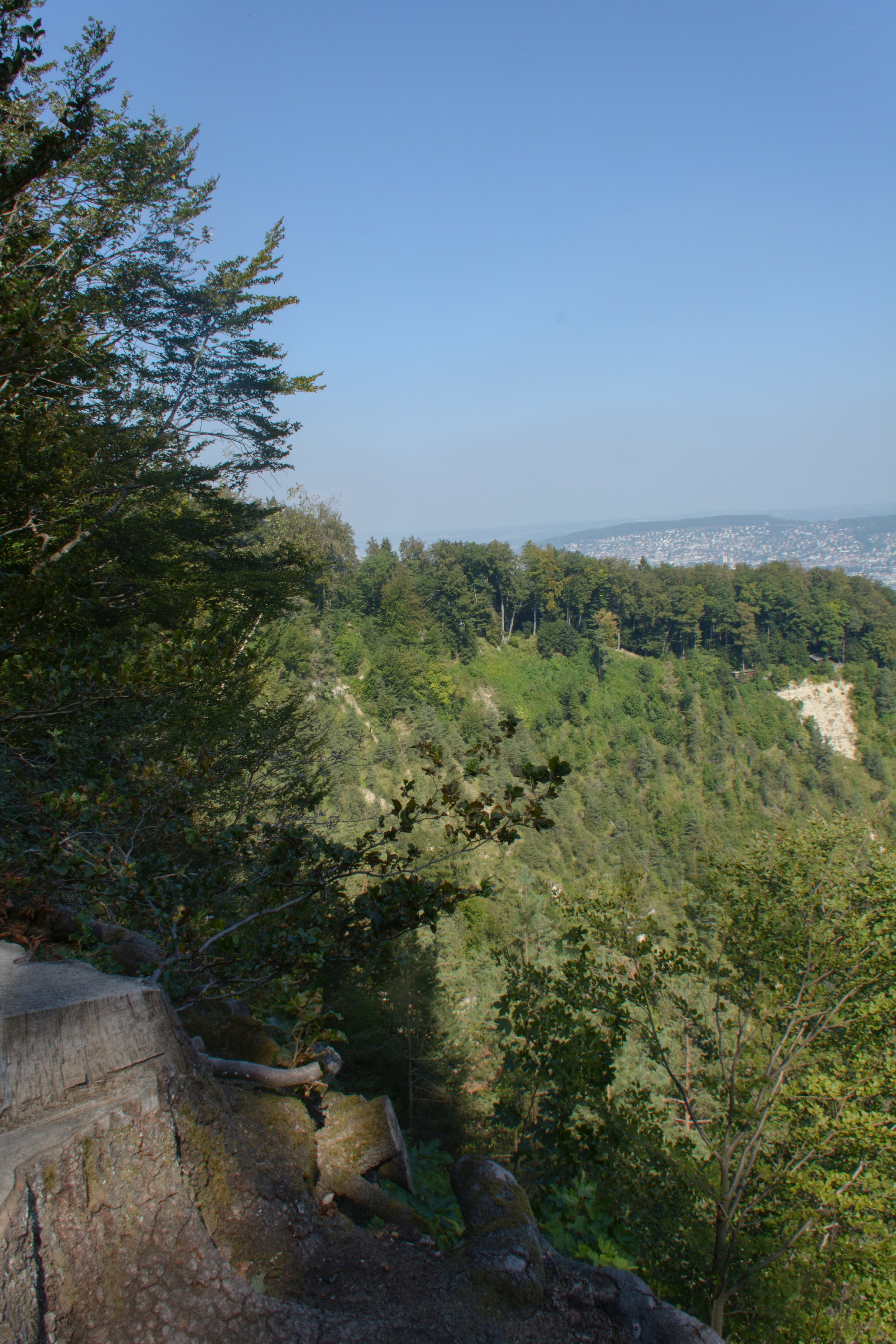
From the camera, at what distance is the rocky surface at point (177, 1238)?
1834 mm

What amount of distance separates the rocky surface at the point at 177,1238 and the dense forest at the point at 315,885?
51 centimetres

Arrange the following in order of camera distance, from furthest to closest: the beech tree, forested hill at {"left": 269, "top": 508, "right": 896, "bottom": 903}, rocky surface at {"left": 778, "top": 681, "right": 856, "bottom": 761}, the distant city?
1. the distant city
2. rocky surface at {"left": 778, "top": 681, "right": 856, "bottom": 761}
3. forested hill at {"left": 269, "top": 508, "right": 896, "bottom": 903}
4. the beech tree

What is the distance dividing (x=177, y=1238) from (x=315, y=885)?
1.29 metres

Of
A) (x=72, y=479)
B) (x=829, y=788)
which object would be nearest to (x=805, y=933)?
(x=72, y=479)

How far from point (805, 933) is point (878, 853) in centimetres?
129

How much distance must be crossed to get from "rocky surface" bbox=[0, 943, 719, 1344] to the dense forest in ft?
1.68

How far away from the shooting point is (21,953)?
2.40 metres

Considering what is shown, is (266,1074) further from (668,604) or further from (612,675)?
(668,604)

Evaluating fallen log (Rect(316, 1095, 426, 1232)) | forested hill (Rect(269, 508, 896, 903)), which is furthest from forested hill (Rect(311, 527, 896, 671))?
fallen log (Rect(316, 1095, 426, 1232))

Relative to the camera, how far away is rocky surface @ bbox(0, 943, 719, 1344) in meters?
1.83

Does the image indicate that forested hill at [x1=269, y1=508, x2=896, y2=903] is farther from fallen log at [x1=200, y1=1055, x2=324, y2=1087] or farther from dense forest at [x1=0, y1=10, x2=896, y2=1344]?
fallen log at [x1=200, y1=1055, x2=324, y2=1087]

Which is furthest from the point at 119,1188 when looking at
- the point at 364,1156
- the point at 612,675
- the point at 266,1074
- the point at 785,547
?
the point at 785,547

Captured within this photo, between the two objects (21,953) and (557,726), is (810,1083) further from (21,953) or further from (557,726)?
(557,726)

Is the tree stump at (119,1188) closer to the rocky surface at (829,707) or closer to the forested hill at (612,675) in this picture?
the forested hill at (612,675)
